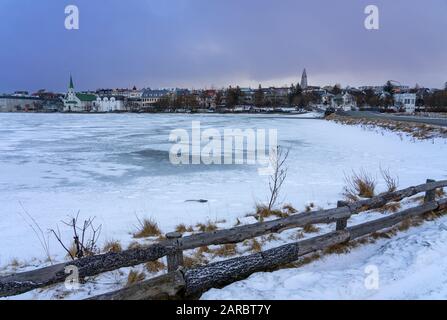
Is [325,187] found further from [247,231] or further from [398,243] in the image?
[247,231]

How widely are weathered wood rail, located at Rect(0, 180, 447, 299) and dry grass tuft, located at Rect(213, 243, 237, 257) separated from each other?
85 cm

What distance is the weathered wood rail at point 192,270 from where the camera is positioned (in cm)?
337

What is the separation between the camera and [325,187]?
426 inches

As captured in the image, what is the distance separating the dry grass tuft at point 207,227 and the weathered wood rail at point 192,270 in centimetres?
225

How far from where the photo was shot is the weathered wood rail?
337cm

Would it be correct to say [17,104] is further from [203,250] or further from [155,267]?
[155,267]

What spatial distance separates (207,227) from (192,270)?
317 cm

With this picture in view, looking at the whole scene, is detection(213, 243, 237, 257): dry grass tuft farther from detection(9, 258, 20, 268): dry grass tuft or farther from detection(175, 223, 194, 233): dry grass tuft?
detection(9, 258, 20, 268): dry grass tuft

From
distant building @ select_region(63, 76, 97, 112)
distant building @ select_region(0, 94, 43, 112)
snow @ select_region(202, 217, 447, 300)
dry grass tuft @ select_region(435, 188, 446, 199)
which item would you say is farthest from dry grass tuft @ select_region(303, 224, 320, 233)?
distant building @ select_region(0, 94, 43, 112)

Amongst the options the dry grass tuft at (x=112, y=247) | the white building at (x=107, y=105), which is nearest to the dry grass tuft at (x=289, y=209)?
the dry grass tuft at (x=112, y=247)

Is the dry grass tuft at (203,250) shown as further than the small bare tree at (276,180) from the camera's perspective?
No

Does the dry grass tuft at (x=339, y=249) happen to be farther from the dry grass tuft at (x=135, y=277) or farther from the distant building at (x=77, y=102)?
the distant building at (x=77, y=102)
